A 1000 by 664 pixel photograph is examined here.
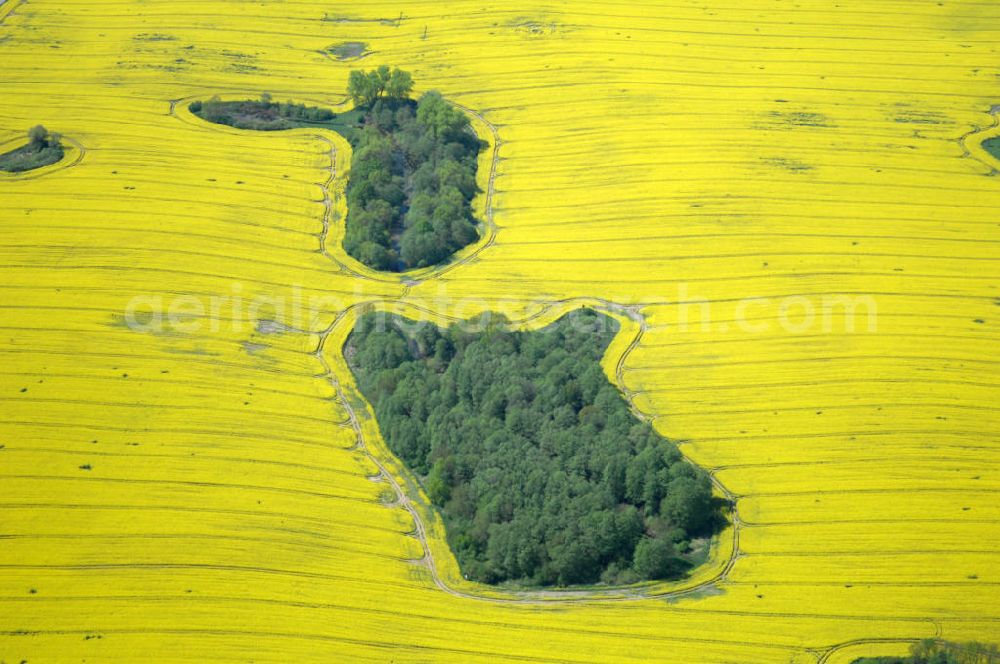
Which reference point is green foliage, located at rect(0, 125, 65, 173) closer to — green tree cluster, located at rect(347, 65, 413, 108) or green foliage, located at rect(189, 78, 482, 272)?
green foliage, located at rect(189, 78, 482, 272)

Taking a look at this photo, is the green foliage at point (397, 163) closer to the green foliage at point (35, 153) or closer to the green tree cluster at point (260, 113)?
the green tree cluster at point (260, 113)

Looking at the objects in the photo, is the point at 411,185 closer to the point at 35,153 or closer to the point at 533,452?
the point at 35,153

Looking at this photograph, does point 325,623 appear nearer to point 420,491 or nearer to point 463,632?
Result: point 463,632

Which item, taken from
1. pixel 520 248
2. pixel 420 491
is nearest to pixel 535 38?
pixel 520 248

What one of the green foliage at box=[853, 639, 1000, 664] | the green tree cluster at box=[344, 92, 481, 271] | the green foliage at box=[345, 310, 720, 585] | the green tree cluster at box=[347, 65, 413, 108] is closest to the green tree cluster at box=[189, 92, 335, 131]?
the green tree cluster at box=[347, 65, 413, 108]

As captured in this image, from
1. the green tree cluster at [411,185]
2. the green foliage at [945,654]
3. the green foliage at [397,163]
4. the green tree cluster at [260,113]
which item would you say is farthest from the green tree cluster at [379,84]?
the green foliage at [945,654]

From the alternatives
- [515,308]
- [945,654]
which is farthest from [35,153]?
[945,654]
